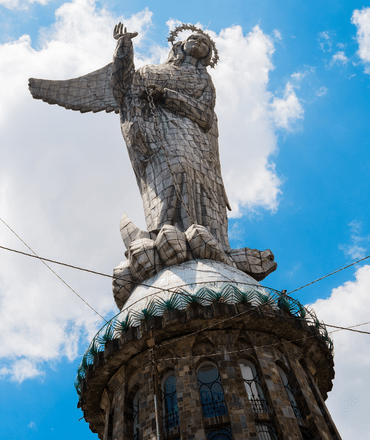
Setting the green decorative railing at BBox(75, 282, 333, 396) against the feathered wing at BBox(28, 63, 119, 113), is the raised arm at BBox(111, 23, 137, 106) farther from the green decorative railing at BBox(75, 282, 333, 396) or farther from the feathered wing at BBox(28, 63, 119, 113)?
the green decorative railing at BBox(75, 282, 333, 396)

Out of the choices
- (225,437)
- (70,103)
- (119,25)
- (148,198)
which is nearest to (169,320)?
(225,437)

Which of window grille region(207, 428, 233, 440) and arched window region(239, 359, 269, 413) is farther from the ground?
arched window region(239, 359, 269, 413)

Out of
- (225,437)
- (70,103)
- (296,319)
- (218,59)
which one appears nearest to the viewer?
(225,437)

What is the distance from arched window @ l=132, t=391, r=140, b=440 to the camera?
15273 millimetres

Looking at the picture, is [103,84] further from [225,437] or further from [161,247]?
[225,437]

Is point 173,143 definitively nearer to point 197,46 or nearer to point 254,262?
point 254,262

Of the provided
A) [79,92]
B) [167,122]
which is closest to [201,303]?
[167,122]

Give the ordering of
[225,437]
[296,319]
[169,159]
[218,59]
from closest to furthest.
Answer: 1. [225,437]
2. [296,319]
3. [169,159]
4. [218,59]

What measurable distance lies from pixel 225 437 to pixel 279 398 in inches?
76.5

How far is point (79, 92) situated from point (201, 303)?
16.6 meters

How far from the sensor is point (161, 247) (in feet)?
61.5

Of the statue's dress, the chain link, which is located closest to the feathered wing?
the statue's dress

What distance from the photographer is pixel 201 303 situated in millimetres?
16047

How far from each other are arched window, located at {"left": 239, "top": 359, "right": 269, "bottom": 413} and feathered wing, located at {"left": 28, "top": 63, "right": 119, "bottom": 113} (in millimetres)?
16200
